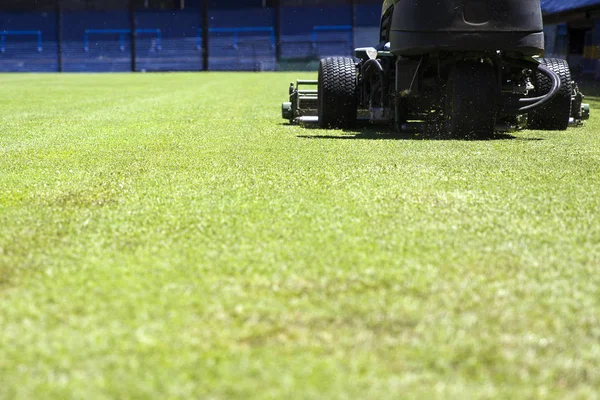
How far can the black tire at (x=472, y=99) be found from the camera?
26.5 ft

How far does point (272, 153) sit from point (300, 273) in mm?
Result: 3960

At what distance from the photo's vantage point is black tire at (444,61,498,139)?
26.5 ft

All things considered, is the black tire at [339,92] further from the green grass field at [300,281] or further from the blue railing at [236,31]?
the blue railing at [236,31]

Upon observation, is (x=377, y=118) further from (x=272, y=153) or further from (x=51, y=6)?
(x=51, y=6)

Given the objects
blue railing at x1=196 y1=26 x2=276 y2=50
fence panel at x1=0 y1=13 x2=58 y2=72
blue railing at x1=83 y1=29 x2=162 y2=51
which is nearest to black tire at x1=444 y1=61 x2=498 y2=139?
blue railing at x1=196 y1=26 x2=276 y2=50

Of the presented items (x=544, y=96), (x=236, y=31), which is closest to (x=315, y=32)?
(x=236, y=31)

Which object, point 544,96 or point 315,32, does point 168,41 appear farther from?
point 544,96

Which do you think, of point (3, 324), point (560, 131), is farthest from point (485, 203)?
point (560, 131)

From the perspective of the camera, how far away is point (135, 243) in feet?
12.0

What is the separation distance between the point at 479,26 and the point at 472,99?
636 millimetres

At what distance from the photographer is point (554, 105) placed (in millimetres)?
9531

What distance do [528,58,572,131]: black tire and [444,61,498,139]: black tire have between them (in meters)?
1.39

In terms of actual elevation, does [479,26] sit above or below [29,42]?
below

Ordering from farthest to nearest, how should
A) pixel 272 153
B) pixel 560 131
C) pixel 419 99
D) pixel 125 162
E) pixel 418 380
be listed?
pixel 560 131 < pixel 419 99 < pixel 272 153 < pixel 125 162 < pixel 418 380
